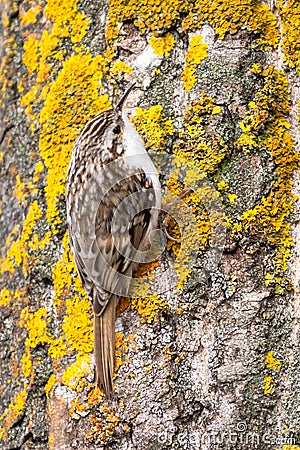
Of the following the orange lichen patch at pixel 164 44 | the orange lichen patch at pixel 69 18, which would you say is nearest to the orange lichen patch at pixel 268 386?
the orange lichen patch at pixel 164 44

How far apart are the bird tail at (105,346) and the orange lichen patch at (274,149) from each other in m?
0.38

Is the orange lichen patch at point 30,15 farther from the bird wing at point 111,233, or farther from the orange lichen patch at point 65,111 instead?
the bird wing at point 111,233

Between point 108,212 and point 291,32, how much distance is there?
1.94 ft

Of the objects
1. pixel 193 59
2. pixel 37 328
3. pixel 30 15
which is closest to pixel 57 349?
pixel 37 328

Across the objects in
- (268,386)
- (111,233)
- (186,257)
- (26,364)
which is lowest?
(268,386)

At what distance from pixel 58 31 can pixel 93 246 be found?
585 millimetres

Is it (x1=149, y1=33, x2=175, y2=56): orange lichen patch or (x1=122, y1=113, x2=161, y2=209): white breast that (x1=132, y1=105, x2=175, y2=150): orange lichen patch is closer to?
(x1=122, y1=113, x2=161, y2=209): white breast

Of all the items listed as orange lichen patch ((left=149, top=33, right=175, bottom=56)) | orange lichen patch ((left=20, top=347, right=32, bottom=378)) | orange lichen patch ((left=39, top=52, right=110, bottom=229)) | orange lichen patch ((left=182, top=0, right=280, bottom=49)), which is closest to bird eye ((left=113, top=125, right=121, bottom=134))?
orange lichen patch ((left=39, top=52, right=110, bottom=229))

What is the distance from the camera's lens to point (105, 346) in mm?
1711

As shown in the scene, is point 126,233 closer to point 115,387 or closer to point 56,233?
point 56,233

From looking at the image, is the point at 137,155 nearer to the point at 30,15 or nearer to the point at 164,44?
the point at 164,44

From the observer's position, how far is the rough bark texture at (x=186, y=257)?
Answer: 1.67 m

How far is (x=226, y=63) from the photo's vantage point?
1.74m

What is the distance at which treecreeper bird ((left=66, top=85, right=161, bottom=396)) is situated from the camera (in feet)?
5.62
